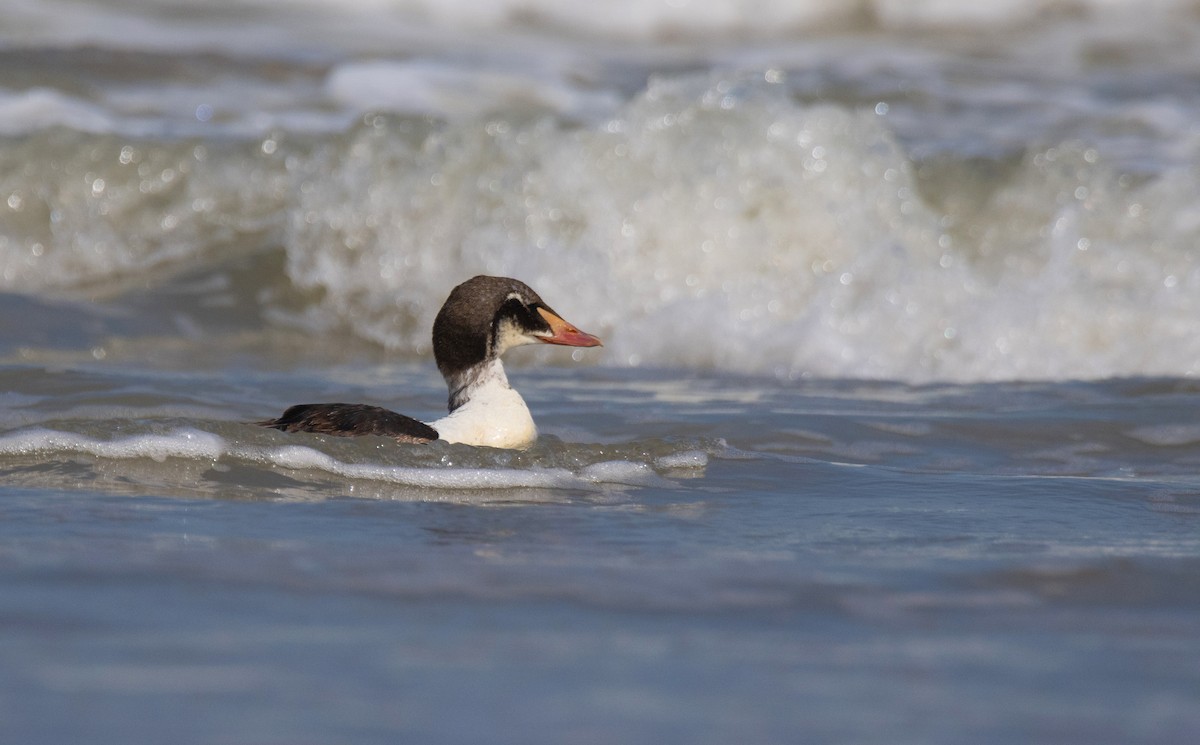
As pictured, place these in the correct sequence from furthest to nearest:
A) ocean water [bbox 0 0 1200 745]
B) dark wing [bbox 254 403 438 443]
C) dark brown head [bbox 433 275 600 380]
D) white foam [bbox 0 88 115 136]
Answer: white foam [bbox 0 88 115 136], dark brown head [bbox 433 275 600 380], dark wing [bbox 254 403 438 443], ocean water [bbox 0 0 1200 745]

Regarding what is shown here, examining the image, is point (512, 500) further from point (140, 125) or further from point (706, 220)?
point (140, 125)

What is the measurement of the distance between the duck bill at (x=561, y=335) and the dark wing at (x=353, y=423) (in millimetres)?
805

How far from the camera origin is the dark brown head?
19.5ft

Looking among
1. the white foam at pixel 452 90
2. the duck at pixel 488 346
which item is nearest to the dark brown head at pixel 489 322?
the duck at pixel 488 346

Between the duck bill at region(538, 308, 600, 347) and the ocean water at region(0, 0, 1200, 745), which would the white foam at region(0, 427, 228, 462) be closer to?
the ocean water at region(0, 0, 1200, 745)

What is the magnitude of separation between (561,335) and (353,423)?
3.53ft

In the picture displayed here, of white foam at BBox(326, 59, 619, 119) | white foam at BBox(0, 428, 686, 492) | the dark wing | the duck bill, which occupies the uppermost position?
white foam at BBox(326, 59, 619, 119)

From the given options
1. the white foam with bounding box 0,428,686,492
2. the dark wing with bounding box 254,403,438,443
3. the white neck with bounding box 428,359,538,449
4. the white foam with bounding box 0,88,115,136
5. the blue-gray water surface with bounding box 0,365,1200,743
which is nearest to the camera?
the blue-gray water surface with bounding box 0,365,1200,743

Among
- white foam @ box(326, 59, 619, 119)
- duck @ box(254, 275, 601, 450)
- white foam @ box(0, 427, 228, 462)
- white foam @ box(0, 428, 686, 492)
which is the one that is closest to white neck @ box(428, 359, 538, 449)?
duck @ box(254, 275, 601, 450)

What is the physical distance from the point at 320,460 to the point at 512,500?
27.0 inches

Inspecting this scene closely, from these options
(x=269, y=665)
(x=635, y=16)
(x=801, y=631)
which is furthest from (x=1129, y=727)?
(x=635, y=16)

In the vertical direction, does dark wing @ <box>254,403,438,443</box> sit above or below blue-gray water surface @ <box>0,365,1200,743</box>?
above

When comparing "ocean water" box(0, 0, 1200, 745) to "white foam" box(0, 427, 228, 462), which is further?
"white foam" box(0, 427, 228, 462)

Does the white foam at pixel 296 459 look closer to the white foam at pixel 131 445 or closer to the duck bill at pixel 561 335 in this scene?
the white foam at pixel 131 445
